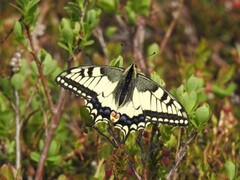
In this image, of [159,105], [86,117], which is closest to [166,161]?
[159,105]

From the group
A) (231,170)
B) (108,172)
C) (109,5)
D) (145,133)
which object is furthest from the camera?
(109,5)

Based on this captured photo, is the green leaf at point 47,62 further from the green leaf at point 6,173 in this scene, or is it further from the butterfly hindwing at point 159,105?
the green leaf at point 6,173

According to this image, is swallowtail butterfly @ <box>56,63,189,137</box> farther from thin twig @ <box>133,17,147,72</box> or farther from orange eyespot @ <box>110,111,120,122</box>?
thin twig @ <box>133,17,147,72</box>

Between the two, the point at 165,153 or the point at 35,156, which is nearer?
the point at 165,153

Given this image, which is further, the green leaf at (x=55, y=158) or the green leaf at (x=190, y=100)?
the green leaf at (x=55, y=158)

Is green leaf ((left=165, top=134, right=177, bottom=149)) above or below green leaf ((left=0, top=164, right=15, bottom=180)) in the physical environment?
above

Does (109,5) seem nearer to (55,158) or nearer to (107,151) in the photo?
(55,158)

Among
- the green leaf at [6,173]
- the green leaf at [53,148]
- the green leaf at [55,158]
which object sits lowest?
the green leaf at [6,173]

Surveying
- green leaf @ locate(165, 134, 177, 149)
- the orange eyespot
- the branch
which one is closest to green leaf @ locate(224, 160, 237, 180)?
green leaf @ locate(165, 134, 177, 149)

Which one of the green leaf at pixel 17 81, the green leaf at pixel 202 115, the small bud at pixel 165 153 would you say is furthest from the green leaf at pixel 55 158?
the green leaf at pixel 202 115
